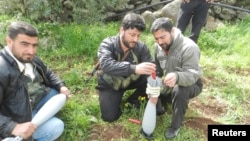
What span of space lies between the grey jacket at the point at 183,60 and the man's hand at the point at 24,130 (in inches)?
64.7

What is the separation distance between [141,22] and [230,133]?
1620 mm

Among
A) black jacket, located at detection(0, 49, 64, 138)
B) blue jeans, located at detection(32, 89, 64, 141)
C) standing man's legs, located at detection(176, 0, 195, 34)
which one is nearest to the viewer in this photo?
black jacket, located at detection(0, 49, 64, 138)

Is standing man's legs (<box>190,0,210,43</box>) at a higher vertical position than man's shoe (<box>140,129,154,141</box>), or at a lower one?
higher

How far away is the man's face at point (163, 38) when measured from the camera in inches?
149

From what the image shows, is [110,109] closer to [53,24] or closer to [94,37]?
[94,37]

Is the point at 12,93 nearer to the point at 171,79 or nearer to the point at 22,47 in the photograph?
the point at 22,47

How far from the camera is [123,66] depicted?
150 inches

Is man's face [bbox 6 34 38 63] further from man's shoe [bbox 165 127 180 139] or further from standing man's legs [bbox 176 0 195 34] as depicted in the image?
standing man's legs [bbox 176 0 195 34]

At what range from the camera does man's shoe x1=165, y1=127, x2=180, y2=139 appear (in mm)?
3956

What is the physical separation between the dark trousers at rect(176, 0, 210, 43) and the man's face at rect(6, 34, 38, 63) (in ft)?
10.2

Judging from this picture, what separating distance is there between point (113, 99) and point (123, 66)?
0.64 metres

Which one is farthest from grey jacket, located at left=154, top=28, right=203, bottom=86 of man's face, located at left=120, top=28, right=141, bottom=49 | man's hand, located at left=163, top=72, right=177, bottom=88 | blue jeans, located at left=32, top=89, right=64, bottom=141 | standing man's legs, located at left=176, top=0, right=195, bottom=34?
standing man's legs, located at left=176, top=0, right=195, bottom=34

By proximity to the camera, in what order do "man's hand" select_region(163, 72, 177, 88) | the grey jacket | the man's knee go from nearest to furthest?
1. "man's hand" select_region(163, 72, 177, 88)
2. the grey jacket
3. the man's knee

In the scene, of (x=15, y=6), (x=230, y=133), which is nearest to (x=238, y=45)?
(x=230, y=133)
